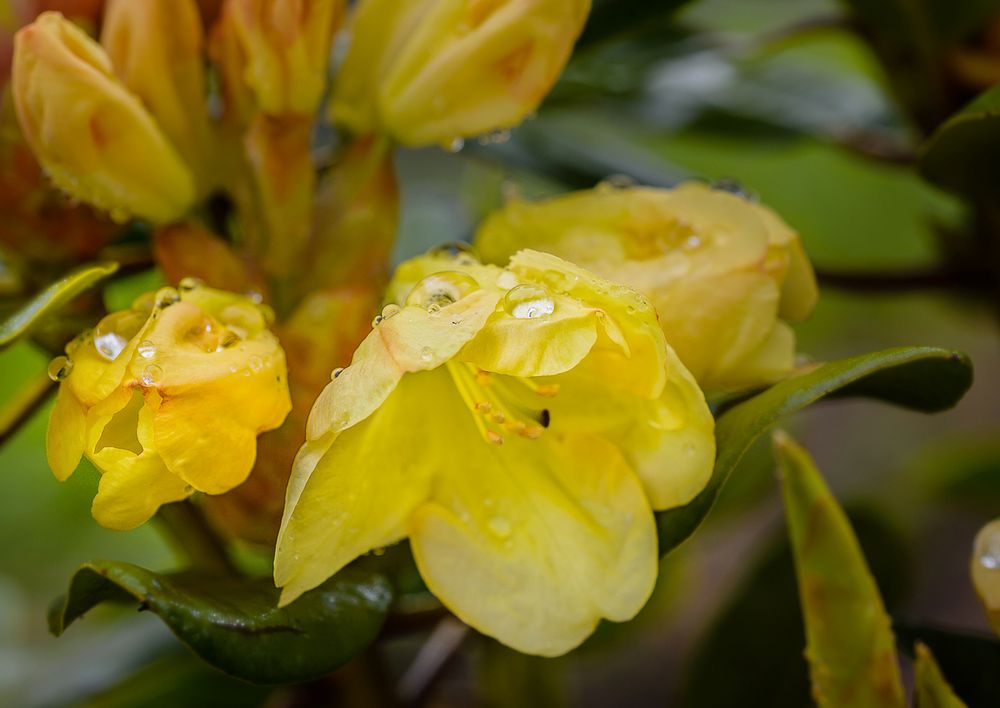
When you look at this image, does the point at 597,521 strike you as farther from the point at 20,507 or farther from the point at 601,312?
the point at 20,507

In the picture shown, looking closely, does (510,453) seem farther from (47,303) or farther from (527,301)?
(47,303)

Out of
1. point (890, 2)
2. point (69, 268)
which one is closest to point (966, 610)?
point (890, 2)

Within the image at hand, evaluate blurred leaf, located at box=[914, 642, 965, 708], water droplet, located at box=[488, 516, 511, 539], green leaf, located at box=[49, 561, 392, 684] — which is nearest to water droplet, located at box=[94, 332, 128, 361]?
green leaf, located at box=[49, 561, 392, 684]

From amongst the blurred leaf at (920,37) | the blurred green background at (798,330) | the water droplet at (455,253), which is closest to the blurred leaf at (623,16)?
the blurred green background at (798,330)

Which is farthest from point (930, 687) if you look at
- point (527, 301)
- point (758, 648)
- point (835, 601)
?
point (758, 648)

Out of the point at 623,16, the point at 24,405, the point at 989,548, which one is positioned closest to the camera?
the point at 989,548

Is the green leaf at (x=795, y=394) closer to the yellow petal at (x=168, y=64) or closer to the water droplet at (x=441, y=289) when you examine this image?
the water droplet at (x=441, y=289)

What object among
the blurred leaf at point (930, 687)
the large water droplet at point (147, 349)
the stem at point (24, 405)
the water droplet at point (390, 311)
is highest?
the large water droplet at point (147, 349)

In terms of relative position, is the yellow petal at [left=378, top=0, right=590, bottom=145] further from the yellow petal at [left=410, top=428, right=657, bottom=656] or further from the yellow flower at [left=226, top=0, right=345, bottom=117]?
the yellow petal at [left=410, top=428, right=657, bottom=656]
